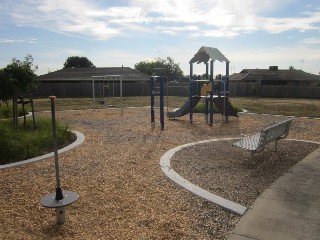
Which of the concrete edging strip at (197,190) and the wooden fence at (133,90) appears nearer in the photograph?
the concrete edging strip at (197,190)

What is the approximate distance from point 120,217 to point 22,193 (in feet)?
5.82

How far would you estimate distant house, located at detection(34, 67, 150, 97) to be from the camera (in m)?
37.9

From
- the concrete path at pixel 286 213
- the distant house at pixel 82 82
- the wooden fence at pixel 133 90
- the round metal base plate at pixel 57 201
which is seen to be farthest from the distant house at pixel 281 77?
the round metal base plate at pixel 57 201

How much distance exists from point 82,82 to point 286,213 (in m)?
40.7

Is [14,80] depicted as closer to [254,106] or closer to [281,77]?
[254,106]

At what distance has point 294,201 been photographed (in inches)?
181

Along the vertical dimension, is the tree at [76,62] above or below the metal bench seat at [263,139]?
above

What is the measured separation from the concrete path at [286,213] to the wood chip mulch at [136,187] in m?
0.18

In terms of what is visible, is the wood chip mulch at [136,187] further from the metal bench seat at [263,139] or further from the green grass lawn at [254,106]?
the green grass lawn at [254,106]

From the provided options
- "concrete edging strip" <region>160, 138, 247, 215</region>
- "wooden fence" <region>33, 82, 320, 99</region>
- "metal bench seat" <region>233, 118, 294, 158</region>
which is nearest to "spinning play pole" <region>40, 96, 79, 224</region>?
"concrete edging strip" <region>160, 138, 247, 215</region>

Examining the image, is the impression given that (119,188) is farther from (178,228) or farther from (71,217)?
(178,228)

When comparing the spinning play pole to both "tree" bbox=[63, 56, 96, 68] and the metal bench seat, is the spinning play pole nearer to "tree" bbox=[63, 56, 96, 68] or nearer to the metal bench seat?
the metal bench seat

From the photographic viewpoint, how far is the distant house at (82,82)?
37.9 m

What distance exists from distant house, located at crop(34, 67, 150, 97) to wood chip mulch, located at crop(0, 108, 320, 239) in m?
24.9
